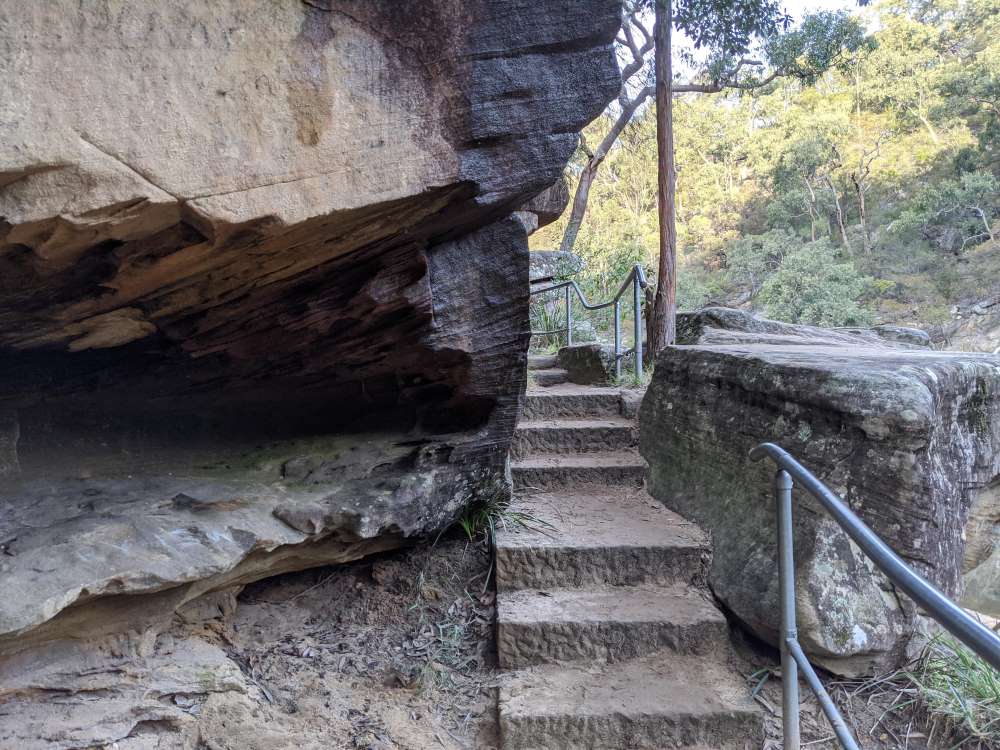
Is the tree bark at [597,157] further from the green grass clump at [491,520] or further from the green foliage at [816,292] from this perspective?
the green grass clump at [491,520]

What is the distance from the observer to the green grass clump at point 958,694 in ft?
6.89

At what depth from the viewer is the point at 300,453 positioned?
2926 mm

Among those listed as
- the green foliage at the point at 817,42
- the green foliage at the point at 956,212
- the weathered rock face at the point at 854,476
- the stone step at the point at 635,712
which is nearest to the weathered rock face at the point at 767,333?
the weathered rock face at the point at 854,476

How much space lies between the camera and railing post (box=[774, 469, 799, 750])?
192 centimetres

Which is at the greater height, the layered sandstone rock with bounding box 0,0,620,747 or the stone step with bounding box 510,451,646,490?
the layered sandstone rock with bounding box 0,0,620,747

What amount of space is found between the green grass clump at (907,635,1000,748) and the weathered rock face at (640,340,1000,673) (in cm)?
13

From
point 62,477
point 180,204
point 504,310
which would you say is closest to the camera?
point 180,204

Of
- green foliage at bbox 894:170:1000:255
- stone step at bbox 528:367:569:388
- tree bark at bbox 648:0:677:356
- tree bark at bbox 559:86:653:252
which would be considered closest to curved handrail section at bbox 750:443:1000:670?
stone step at bbox 528:367:569:388

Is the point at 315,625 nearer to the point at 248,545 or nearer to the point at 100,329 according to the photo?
the point at 248,545

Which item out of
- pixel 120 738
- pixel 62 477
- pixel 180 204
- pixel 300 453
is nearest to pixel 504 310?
pixel 300 453

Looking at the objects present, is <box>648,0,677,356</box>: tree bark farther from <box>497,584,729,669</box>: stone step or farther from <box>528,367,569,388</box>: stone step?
<box>497,584,729,669</box>: stone step

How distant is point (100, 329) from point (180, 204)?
0.88 meters

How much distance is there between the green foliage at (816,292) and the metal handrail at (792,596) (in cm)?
1294

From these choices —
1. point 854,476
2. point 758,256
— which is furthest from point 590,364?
point 758,256
